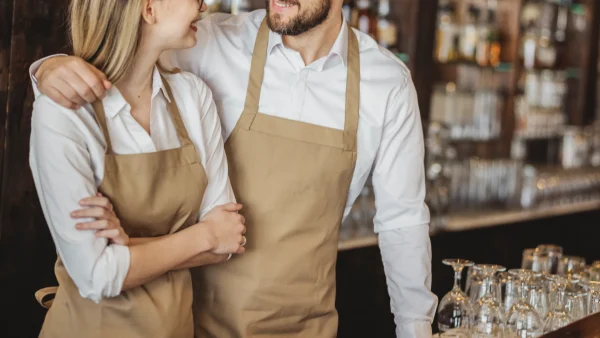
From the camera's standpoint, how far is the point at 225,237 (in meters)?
2.01

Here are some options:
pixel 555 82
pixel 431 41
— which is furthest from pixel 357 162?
pixel 555 82

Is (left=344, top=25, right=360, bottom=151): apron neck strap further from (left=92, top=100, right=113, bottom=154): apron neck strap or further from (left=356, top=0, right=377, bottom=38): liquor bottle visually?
(left=356, top=0, right=377, bottom=38): liquor bottle

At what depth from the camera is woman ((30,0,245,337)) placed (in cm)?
173

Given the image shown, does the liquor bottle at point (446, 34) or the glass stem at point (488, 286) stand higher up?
the liquor bottle at point (446, 34)

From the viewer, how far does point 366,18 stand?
16.4 ft

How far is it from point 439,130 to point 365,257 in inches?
60.8

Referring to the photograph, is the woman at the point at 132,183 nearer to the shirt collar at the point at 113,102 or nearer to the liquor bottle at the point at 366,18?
the shirt collar at the point at 113,102

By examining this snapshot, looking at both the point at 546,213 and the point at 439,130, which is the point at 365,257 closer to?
the point at 439,130

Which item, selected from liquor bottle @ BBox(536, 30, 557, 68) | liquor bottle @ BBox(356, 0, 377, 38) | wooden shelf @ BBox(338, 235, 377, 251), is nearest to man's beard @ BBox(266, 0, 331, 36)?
wooden shelf @ BBox(338, 235, 377, 251)

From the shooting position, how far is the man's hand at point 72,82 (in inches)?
68.3

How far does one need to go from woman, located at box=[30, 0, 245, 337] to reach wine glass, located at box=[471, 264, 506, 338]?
0.72 m

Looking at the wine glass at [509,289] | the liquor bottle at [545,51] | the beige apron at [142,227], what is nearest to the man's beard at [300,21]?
the beige apron at [142,227]

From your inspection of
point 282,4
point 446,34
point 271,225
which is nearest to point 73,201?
point 271,225

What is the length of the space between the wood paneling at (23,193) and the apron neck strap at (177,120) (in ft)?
2.56
